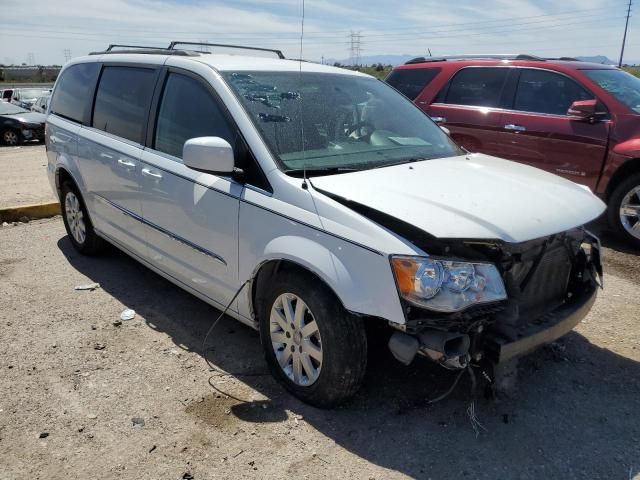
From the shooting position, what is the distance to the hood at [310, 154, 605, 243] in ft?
8.50

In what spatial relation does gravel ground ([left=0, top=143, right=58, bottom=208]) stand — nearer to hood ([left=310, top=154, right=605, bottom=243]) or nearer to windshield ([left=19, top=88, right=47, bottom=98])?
hood ([left=310, top=154, right=605, bottom=243])

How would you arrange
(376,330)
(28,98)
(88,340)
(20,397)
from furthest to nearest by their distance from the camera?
(28,98)
(88,340)
(20,397)
(376,330)

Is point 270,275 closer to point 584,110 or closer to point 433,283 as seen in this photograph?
point 433,283

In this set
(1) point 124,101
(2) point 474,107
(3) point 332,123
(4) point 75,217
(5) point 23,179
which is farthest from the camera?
(5) point 23,179

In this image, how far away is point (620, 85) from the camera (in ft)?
20.7

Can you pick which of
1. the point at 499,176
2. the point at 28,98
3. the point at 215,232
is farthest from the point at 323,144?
the point at 28,98

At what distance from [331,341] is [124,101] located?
2.80 meters

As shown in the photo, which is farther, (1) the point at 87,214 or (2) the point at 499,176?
(1) the point at 87,214

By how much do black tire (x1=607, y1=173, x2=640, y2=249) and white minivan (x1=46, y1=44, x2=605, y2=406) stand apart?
105 inches

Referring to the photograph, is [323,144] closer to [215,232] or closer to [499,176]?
[215,232]

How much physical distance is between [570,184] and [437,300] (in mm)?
1465

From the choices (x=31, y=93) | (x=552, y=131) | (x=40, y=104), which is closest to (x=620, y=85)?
(x=552, y=131)

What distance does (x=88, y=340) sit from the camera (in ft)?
12.7

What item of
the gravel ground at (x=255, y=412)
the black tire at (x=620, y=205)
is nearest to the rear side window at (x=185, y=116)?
the gravel ground at (x=255, y=412)
